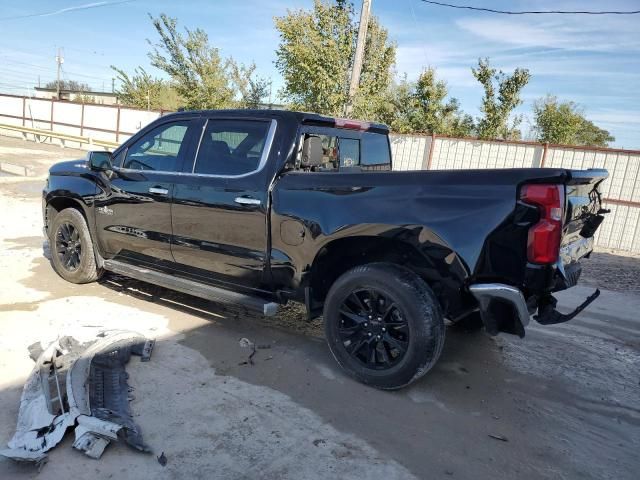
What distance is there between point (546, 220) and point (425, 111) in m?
19.1

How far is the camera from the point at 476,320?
4543mm

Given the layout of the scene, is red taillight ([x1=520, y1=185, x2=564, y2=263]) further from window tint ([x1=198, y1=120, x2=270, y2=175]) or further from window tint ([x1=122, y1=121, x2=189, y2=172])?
window tint ([x1=122, y1=121, x2=189, y2=172])

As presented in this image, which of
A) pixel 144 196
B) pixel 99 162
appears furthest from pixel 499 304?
pixel 99 162

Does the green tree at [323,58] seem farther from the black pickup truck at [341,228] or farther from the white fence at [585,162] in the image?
the black pickup truck at [341,228]

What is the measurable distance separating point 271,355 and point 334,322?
2.30 ft

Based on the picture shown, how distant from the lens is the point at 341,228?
3.57 metres

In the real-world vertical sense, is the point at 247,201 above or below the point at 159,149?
below

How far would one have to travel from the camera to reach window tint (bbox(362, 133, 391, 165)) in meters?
4.73

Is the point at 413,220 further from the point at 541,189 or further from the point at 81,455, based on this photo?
the point at 81,455

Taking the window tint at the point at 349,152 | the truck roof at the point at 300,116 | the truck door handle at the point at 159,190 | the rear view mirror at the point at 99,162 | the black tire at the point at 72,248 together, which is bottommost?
the black tire at the point at 72,248

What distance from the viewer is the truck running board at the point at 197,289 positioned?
397 centimetres

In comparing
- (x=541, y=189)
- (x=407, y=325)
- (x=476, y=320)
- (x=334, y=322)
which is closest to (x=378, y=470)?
(x=407, y=325)

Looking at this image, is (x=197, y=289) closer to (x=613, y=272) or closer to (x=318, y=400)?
(x=318, y=400)

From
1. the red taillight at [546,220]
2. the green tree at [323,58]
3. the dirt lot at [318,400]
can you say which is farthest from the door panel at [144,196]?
the green tree at [323,58]
